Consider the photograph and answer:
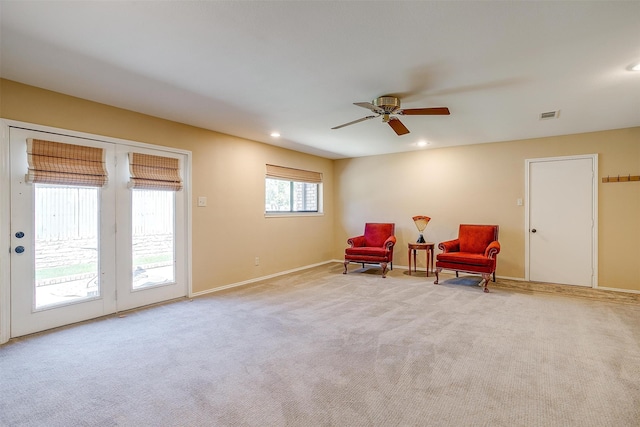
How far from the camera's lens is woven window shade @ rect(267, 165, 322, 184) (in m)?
5.61

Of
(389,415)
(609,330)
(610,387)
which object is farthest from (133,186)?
(609,330)

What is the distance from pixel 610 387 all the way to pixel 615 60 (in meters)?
2.44

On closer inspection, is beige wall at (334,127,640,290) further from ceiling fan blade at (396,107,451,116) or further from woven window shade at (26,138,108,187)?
woven window shade at (26,138,108,187)

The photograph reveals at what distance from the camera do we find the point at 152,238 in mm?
3920

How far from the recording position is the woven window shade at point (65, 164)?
2957 millimetres

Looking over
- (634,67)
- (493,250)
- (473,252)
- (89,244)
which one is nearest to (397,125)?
(634,67)

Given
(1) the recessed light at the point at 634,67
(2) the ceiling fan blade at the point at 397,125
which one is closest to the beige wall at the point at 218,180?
(2) the ceiling fan blade at the point at 397,125

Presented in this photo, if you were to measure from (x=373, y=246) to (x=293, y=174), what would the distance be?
2.12 m

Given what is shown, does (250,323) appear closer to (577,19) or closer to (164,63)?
(164,63)

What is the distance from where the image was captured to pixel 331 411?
1.83 metres

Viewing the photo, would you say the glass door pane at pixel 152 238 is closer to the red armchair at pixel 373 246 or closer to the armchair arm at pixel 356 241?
the red armchair at pixel 373 246

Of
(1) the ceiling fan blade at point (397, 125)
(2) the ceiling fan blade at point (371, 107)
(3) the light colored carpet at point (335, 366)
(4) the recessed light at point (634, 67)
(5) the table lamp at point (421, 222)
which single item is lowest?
(3) the light colored carpet at point (335, 366)

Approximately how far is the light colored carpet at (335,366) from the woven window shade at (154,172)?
1.52 metres

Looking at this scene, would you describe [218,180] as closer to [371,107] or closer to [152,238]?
[152,238]
